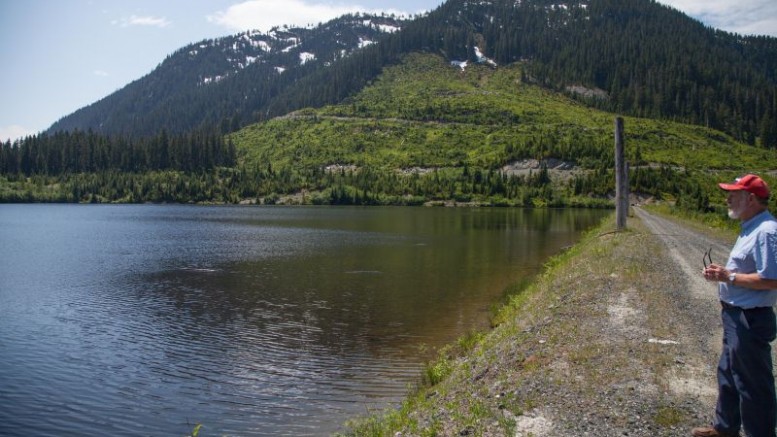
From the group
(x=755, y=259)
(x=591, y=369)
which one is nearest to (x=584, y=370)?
(x=591, y=369)

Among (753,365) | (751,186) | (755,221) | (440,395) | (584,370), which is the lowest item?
(440,395)

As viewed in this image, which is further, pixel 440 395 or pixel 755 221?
pixel 440 395

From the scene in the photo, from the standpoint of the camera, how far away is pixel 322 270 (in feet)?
146

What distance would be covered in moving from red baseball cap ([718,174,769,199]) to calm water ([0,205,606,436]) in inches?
423

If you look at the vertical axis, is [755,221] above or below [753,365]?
above

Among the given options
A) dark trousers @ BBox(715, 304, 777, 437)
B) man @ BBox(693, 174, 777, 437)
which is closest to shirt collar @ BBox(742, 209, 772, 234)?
man @ BBox(693, 174, 777, 437)

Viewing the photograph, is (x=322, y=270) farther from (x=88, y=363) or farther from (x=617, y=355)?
(x=617, y=355)

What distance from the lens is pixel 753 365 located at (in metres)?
8.08

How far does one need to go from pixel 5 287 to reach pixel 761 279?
A: 1634 inches

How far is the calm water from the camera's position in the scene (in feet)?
53.2

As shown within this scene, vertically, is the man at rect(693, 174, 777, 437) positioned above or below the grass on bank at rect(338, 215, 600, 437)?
above

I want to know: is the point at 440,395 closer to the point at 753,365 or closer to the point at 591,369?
the point at 591,369

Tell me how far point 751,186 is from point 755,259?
1.12 m

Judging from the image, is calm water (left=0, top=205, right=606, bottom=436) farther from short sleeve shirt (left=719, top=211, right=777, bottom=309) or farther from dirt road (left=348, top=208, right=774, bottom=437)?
short sleeve shirt (left=719, top=211, right=777, bottom=309)
